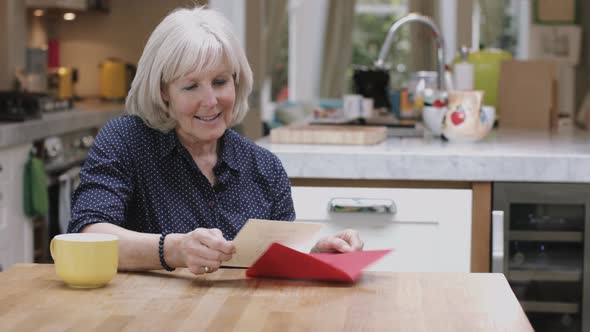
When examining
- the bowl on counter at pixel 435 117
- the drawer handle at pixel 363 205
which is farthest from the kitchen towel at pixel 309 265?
A: the bowl on counter at pixel 435 117

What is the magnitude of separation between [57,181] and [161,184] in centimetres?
287

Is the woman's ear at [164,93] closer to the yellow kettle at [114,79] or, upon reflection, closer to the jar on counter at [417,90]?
the jar on counter at [417,90]

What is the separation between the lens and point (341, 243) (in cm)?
207

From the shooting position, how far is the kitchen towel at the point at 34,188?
14.7ft

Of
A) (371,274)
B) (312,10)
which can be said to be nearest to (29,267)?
(371,274)

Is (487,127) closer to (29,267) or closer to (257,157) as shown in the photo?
(257,157)

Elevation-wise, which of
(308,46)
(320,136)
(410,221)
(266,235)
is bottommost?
(410,221)

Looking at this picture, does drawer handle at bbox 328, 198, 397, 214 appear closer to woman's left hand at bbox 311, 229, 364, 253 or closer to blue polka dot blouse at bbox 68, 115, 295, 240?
blue polka dot blouse at bbox 68, 115, 295, 240

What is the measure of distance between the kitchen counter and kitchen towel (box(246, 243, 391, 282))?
2.54m

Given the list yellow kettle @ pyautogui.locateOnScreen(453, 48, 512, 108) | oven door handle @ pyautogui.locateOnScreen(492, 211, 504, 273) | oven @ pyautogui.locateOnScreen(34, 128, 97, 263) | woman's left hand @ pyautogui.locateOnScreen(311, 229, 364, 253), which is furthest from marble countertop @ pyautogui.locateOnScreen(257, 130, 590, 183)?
oven @ pyautogui.locateOnScreen(34, 128, 97, 263)

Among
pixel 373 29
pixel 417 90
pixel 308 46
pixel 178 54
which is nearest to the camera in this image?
pixel 178 54

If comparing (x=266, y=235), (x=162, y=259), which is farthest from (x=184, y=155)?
(x=266, y=235)

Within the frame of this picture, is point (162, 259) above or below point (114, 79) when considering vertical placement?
below

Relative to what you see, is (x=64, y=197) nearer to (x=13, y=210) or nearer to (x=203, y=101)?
(x=13, y=210)
